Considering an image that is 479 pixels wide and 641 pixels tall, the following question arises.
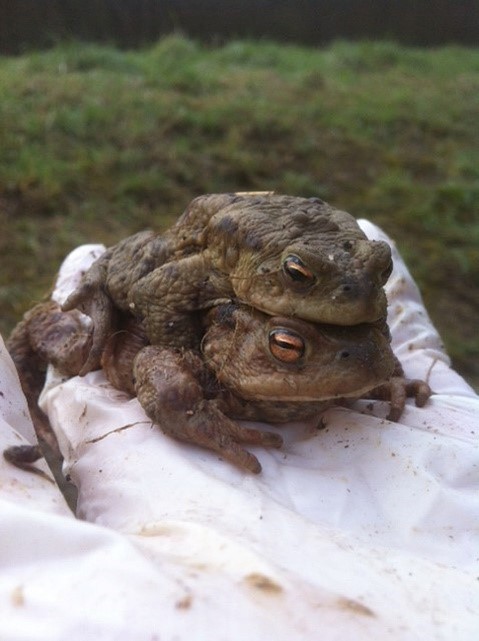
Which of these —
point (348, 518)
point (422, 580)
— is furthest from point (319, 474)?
point (422, 580)

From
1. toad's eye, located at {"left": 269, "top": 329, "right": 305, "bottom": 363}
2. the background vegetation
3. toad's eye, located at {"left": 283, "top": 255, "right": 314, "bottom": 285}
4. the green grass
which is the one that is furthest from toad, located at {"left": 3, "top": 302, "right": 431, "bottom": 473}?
the background vegetation

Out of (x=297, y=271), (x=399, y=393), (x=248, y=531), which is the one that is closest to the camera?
(x=248, y=531)

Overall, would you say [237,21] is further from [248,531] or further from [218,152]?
[248,531]

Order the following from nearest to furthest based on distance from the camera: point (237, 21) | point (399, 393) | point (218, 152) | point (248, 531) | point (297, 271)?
1. point (248, 531)
2. point (297, 271)
3. point (399, 393)
4. point (218, 152)
5. point (237, 21)

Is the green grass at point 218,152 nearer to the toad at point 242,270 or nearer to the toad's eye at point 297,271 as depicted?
the toad at point 242,270

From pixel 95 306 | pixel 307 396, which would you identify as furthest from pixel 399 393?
pixel 95 306
